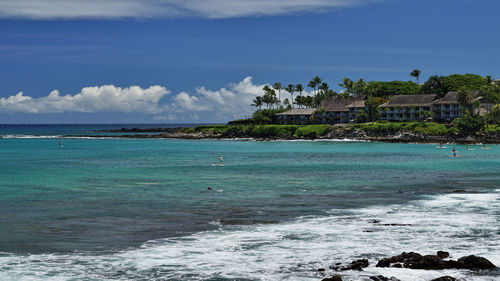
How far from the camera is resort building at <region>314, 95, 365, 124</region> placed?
16850 centimetres

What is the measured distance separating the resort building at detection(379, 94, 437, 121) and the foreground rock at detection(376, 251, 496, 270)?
13237 cm

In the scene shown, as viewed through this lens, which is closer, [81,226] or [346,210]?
[81,226]

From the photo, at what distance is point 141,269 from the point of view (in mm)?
18844

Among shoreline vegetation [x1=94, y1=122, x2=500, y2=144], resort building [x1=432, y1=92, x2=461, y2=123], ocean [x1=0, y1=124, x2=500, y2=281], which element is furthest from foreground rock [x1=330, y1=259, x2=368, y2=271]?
resort building [x1=432, y1=92, x2=461, y2=123]

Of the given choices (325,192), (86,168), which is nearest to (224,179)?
(325,192)

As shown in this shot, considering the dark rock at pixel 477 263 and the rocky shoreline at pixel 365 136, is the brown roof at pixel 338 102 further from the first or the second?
the dark rock at pixel 477 263

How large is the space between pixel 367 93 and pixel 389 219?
13894 centimetres

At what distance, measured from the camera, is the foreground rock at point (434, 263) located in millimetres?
18062

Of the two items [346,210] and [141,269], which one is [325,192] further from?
[141,269]

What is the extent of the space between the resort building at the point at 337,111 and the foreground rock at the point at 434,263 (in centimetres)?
15063

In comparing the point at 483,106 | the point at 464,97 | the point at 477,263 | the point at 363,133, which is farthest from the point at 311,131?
the point at 477,263

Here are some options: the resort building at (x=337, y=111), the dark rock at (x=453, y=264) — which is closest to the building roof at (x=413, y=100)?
the resort building at (x=337, y=111)

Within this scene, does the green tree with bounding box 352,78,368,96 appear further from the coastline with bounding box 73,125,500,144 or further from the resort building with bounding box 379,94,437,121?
the coastline with bounding box 73,125,500,144

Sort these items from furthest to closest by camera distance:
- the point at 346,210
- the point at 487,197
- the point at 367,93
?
the point at 367,93, the point at 487,197, the point at 346,210
